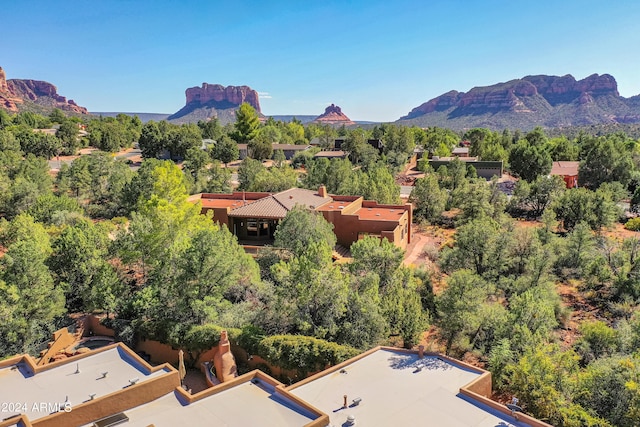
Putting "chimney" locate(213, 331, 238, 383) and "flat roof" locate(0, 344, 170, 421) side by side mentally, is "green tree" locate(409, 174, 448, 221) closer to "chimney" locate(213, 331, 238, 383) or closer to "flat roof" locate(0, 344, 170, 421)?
"chimney" locate(213, 331, 238, 383)

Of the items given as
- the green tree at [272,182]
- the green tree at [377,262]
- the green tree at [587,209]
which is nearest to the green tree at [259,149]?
the green tree at [272,182]

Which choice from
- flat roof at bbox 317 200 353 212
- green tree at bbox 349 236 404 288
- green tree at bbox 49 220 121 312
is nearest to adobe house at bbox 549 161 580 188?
flat roof at bbox 317 200 353 212

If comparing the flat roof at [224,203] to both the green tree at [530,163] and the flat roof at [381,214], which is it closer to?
the flat roof at [381,214]

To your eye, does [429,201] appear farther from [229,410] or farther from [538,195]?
[229,410]

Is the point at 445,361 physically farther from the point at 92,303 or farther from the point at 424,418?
the point at 92,303

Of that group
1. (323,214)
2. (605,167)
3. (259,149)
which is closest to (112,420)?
(323,214)

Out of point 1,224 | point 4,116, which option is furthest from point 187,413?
point 4,116

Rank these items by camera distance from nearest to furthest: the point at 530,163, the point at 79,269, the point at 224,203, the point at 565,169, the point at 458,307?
the point at 458,307 → the point at 79,269 → the point at 224,203 → the point at 530,163 → the point at 565,169
